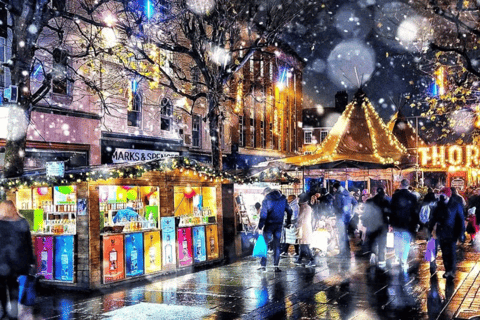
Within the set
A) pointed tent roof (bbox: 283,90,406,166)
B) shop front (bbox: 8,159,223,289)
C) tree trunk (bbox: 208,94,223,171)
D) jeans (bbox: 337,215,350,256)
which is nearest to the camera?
shop front (bbox: 8,159,223,289)

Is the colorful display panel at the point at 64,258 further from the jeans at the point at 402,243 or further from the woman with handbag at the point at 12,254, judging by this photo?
the jeans at the point at 402,243

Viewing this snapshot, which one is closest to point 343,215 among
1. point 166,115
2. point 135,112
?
point 135,112

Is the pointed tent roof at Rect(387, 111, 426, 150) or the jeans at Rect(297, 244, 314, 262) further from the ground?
the pointed tent roof at Rect(387, 111, 426, 150)

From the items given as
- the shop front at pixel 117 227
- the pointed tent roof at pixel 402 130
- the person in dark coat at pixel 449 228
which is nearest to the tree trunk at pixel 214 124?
the shop front at pixel 117 227

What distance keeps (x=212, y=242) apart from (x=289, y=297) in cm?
548

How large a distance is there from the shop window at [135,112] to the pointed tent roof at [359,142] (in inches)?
272

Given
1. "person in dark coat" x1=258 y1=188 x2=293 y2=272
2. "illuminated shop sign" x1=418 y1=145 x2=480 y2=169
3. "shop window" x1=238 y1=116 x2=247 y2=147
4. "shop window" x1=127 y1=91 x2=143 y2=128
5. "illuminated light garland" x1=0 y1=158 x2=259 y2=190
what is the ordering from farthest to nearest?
"shop window" x1=238 y1=116 x2=247 y2=147, "illuminated shop sign" x1=418 y1=145 x2=480 y2=169, "shop window" x1=127 y1=91 x2=143 y2=128, "person in dark coat" x1=258 y1=188 x2=293 y2=272, "illuminated light garland" x1=0 y1=158 x2=259 y2=190

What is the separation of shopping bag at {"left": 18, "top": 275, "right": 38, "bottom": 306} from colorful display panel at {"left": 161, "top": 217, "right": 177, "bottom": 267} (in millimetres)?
5611

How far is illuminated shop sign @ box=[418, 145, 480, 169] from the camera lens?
27422 mm

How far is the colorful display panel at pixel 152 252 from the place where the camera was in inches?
493

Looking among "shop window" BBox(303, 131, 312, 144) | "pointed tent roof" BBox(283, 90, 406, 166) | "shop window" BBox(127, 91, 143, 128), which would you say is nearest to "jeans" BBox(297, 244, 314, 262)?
"pointed tent roof" BBox(283, 90, 406, 166)

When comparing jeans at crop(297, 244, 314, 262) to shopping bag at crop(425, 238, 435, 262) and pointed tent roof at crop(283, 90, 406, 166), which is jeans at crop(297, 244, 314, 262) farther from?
pointed tent roof at crop(283, 90, 406, 166)

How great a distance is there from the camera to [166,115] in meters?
26.7

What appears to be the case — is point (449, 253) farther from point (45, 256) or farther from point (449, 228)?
point (45, 256)
